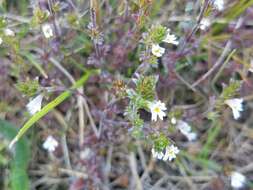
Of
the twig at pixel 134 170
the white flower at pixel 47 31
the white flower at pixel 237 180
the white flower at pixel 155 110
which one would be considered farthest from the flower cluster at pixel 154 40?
the white flower at pixel 237 180

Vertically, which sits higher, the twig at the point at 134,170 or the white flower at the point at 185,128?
the white flower at the point at 185,128

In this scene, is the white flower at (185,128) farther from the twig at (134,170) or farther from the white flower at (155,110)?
the white flower at (155,110)

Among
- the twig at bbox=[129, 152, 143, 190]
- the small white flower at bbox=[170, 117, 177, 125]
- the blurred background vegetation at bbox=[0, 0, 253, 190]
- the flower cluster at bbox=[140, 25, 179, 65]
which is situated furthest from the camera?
the twig at bbox=[129, 152, 143, 190]

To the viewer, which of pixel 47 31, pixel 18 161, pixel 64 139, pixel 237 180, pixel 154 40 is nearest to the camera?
pixel 154 40

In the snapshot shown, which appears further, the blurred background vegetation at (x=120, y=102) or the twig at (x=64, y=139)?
the twig at (x=64, y=139)

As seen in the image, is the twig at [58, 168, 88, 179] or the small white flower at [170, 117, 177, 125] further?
the twig at [58, 168, 88, 179]

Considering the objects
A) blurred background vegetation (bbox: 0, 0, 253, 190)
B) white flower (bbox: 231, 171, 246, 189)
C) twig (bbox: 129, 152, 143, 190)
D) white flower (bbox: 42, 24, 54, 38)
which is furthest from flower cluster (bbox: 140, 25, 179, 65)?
white flower (bbox: 231, 171, 246, 189)

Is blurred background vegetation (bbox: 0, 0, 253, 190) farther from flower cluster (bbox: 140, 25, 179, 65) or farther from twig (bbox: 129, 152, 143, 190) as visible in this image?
flower cluster (bbox: 140, 25, 179, 65)

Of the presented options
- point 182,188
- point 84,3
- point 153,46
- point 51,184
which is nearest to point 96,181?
point 51,184

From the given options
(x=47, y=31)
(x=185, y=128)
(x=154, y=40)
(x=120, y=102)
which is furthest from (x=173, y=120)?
(x=47, y=31)

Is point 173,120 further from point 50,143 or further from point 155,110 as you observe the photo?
point 50,143

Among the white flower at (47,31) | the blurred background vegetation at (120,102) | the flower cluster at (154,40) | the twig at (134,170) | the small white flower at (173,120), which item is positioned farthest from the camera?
the twig at (134,170)
